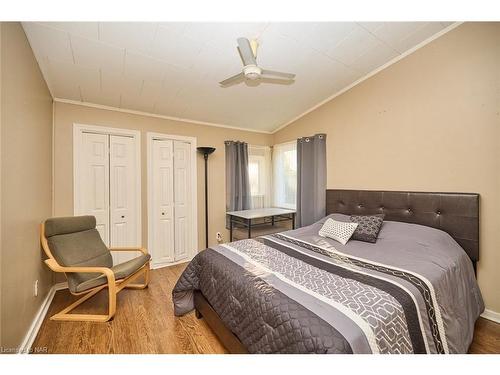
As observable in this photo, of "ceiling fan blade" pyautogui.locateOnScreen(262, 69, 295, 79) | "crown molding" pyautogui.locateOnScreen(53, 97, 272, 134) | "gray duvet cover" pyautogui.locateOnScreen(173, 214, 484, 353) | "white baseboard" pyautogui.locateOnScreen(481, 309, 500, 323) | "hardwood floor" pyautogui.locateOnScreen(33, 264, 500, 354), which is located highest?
"crown molding" pyautogui.locateOnScreen(53, 97, 272, 134)

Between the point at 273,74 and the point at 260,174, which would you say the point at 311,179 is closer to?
the point at 260,174

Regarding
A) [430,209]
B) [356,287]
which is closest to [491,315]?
[430,209]

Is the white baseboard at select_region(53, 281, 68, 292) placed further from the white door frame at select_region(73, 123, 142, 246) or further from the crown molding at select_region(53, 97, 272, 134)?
the crown molding at select_region(53, 97, 272, 134)

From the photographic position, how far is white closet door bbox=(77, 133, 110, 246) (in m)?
2.74

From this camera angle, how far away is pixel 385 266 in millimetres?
1598

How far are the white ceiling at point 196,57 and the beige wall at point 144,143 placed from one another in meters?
0.17

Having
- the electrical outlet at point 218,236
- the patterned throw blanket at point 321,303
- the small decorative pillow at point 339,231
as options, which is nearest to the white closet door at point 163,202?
the electrical outlet at point 218,236

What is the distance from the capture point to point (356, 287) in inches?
50.4

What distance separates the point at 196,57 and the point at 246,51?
788mm

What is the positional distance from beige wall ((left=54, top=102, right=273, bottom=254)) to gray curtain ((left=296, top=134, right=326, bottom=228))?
3.43 feet

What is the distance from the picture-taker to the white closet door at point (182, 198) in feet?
11.2

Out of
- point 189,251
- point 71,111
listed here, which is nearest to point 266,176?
point 189,251

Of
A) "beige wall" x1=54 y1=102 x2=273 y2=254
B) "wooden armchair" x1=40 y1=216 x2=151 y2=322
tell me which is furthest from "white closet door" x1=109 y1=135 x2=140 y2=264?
"wooden armchair" x1=40 y1=216 x2=151 y2=322
